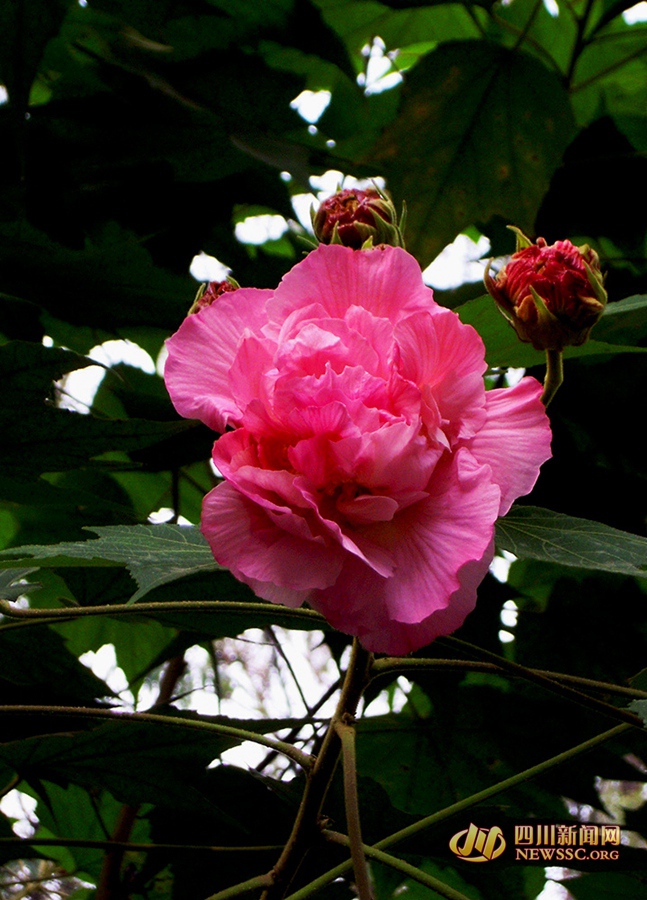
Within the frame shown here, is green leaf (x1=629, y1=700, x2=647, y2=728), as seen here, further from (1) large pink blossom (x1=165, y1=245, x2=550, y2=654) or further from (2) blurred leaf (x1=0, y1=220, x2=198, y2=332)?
(2) blurred leaf (x1=0, y1=220, x2=198, y2=332)

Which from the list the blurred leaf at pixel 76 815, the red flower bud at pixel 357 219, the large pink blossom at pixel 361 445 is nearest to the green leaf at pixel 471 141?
the red flower bud at pixel 357 219

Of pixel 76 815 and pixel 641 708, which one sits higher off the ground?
pixel 641 708

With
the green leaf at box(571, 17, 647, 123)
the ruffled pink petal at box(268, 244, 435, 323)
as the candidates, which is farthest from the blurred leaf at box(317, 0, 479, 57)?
the ruffled pink petal at box(268, 244, 435, 323)

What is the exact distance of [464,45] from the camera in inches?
32.7

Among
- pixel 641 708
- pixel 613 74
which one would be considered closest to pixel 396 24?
pixel 613 74

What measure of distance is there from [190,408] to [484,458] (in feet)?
0.37

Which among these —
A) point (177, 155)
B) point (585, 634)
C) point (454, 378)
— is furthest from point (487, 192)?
point (454, 378)

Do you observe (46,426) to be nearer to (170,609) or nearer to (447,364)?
(170,609)

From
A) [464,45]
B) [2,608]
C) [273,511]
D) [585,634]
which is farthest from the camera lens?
[464,45]

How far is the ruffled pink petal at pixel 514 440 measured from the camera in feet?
1.02

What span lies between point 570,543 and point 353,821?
0.14m

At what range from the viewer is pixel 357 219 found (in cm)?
42

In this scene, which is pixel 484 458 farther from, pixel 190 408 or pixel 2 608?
pixel 2 608

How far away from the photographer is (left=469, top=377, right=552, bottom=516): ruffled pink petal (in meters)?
0.31
